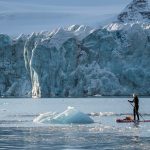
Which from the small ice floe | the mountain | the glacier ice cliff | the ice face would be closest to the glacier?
the ice face

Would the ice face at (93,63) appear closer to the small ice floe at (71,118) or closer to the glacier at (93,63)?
the glacier at (93,63)

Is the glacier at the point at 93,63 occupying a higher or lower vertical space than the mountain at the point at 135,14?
lower

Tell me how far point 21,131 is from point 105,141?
20.1ft

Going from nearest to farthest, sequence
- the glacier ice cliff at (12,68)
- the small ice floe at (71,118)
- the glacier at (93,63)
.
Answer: the small ice floe at (71,118) → the glacier at (93,63) → the glacier ice cliff at (12,68)

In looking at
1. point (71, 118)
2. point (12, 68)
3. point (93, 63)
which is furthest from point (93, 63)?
point (71, 118)

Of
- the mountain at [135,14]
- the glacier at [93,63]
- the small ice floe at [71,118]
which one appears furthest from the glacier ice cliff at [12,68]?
the small ice floe at [71,118]

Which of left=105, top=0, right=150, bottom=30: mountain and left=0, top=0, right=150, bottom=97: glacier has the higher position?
left=105, top=0, right=150, bottom=30: mountain

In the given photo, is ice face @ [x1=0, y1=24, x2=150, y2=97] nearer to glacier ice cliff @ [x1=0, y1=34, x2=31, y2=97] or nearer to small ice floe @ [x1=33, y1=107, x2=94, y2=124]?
glacier ice cliff @ [x1=0, y1=34, x2=31, y2=97]

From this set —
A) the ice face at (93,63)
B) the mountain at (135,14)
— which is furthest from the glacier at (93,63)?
the mountain at (135,14)

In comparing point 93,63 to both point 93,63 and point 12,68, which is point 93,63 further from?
point 12,68

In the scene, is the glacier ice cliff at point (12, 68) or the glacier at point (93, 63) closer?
the glacier at point (93, 63)

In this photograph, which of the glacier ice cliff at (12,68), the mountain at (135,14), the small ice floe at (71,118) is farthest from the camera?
the mountain at (135,14)

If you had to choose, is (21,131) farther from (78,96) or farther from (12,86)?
(12,86)

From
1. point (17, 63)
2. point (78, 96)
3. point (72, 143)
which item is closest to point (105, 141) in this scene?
point (72, 143)
